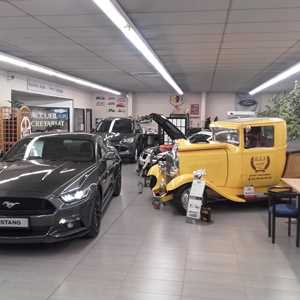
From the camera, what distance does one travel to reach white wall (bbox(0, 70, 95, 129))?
11625 millimetres

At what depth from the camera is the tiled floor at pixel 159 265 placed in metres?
3.23

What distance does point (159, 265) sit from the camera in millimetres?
3822

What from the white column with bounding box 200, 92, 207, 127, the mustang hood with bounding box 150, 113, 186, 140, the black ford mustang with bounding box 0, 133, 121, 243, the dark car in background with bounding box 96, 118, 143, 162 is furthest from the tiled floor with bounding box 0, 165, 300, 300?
the white column with bounding box 200, 92, 207, 127

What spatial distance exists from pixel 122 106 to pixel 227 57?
12613 mm

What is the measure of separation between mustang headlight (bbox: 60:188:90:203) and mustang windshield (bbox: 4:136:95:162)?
1018 mm

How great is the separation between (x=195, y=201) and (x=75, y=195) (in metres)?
1.96

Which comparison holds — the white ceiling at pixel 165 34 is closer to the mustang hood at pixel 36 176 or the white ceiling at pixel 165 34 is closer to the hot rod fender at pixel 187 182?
the mustang hood at pixel 36 176

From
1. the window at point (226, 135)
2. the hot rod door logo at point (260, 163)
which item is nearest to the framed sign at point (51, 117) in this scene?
the window at point (226, 135)

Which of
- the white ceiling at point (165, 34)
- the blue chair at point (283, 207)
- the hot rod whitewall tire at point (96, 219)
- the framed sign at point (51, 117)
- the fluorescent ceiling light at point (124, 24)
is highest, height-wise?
the white ceiling at point (165, 34)

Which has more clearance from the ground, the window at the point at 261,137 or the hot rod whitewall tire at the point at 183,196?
the window at the point at 261,137

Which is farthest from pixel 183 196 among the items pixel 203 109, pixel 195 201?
pixel 203 109

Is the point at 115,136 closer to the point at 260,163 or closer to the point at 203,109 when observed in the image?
the point at 260,163

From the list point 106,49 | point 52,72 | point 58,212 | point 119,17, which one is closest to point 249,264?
point 58,212

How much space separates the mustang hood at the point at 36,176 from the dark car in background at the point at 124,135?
7.05 metres
